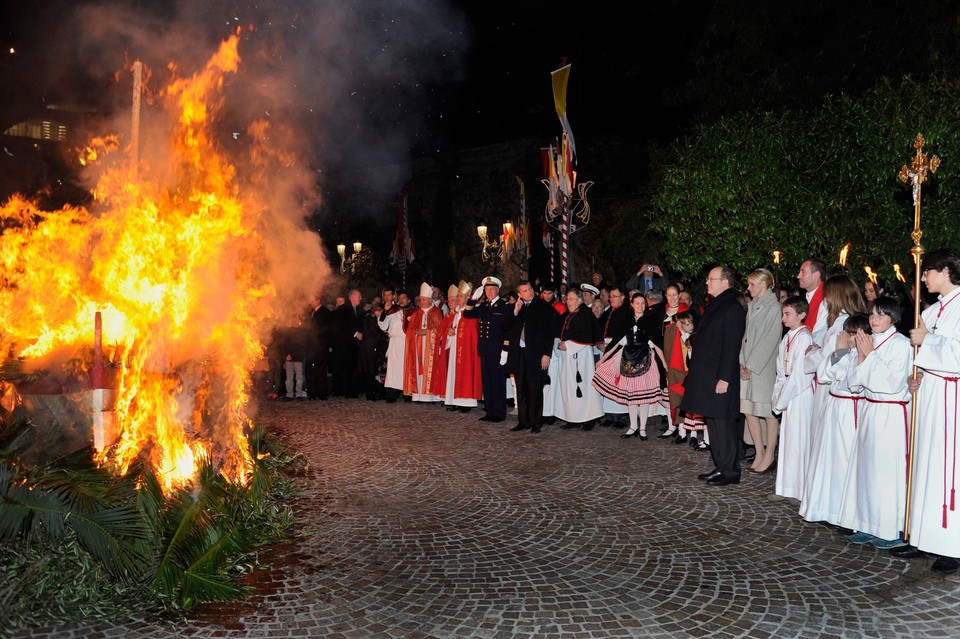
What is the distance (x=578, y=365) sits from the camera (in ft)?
35.7

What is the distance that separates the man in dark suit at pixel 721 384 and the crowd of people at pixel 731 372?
1 centimetres

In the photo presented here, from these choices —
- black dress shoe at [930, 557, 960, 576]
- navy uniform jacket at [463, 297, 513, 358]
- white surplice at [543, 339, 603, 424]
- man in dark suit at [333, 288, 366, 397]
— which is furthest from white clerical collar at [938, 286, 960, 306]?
man in dark suit at [333, 288, 366, 397]

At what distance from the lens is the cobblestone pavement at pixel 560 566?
4.09m

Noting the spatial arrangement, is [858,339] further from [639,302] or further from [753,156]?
[639,302]

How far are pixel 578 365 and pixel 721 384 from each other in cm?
375

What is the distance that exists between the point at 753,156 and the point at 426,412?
22.5 feet

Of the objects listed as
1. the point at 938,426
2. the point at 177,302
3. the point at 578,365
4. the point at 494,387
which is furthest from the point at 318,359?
the point at 938,426

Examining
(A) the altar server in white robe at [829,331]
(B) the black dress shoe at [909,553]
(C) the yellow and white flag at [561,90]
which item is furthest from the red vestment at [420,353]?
(B) the black dress shoe at [909,553]

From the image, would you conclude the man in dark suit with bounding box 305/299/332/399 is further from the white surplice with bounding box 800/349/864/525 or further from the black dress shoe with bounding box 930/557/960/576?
the black dress shoe with bounding box 930/557/960/576

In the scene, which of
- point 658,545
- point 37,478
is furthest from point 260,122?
point 658,545

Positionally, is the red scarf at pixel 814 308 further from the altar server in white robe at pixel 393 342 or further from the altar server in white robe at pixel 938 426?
the altar server in white robe at pixel 393 342

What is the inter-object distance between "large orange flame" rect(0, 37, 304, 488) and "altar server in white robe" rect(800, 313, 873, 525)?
508 centimetres

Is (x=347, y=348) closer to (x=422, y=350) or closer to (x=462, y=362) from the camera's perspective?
(x=422, y=350)

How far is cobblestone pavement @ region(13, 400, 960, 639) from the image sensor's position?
4.09 m
